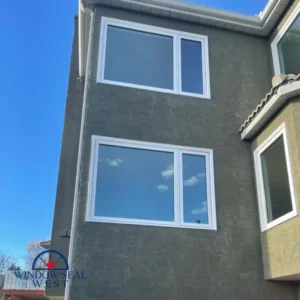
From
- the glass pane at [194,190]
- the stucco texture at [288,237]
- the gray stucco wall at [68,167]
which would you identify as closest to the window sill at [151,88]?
the glass pane at [194,190]

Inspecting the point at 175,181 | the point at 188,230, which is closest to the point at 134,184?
the point at 175,181

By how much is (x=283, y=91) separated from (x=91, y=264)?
16.4ft

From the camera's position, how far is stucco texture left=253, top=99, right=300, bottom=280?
6301 mm

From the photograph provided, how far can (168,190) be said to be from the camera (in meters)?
7.64

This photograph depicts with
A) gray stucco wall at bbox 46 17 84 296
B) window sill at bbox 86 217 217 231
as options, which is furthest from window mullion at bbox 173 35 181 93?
gray stucco wall at bbox 46 17 84 296

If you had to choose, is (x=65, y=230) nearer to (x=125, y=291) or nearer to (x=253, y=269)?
(x=125, y=291)

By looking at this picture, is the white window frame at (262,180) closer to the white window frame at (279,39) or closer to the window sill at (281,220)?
the window sill at (281,220)

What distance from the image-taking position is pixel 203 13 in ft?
31.0

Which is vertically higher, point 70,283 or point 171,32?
point 171,32

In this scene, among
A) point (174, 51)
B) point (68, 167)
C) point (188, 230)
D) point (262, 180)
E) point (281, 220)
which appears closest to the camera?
point (281, 220)

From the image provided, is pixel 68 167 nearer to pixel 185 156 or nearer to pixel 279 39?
pixel 185 156

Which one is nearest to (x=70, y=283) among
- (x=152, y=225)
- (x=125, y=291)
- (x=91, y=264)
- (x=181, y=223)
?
(x=91, y=264)

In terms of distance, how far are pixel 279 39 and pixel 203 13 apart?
220cm

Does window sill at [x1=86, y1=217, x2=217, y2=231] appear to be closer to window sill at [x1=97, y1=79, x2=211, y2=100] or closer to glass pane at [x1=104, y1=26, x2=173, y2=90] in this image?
window sill at [x1=97, y1=79, x2=211, y2=100]
